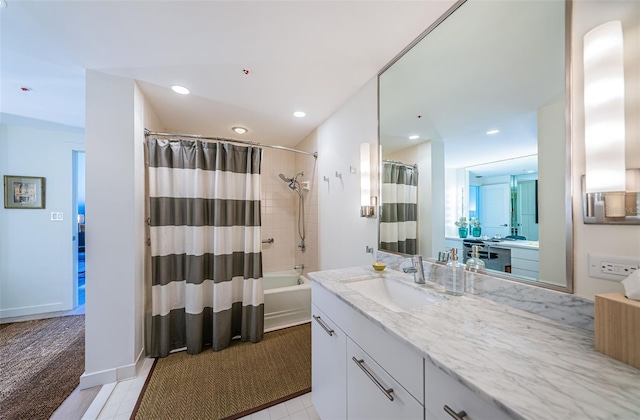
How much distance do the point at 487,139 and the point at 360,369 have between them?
1.28 metres

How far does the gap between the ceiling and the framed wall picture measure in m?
0.87

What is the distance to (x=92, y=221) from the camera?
1656mm

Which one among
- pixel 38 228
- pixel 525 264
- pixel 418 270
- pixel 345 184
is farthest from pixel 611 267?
pixel 38 228

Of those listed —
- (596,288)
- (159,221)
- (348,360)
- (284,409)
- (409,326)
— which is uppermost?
(159,221)

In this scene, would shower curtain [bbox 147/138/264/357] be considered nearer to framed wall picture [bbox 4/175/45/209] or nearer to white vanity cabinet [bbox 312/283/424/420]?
white vanity cabinet [bbox 312/283/424/420]

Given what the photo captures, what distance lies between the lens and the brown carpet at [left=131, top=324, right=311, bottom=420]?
1.46 metres

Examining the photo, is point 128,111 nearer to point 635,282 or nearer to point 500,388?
point 500,388

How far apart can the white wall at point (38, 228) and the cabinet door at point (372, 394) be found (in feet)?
12.5

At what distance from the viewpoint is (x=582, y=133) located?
31.3 inches

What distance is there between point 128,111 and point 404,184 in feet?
7.21

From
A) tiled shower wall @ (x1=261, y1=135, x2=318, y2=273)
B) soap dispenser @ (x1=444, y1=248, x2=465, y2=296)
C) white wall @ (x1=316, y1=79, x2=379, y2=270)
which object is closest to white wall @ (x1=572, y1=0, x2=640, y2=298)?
soap dispenser @ (x1=444, y1=248, x2=465, y2=296)

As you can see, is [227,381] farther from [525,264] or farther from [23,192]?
[23,192]

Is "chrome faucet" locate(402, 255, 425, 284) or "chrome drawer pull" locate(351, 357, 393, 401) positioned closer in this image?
"chrome drawer pull" locate(351, 357, 393, 401)

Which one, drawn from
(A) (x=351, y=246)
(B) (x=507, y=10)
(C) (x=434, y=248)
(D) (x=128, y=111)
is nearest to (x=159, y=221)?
(D) (x=128, y=111)
